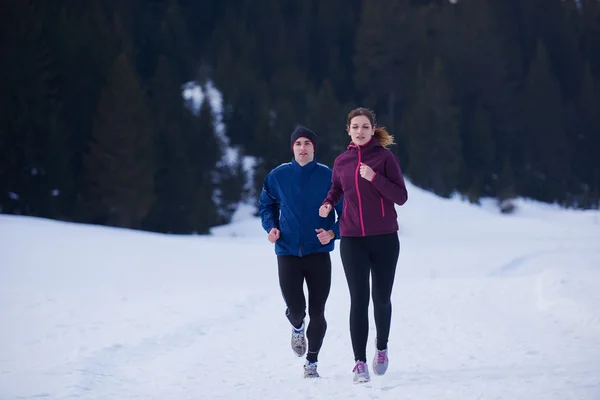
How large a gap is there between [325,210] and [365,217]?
323 mm

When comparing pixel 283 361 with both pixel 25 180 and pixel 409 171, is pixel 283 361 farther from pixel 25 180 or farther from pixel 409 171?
pixel 409 171

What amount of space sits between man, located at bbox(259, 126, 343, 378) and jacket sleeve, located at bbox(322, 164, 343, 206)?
12 centimetres

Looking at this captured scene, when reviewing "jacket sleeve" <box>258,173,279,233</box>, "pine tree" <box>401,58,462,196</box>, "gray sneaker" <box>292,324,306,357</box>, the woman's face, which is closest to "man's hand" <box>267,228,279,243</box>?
"jacket sleeve" <box>258,173,279,233</box>

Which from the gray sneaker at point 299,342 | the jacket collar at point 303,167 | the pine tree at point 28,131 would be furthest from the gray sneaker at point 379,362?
the pine tree at point 28,131

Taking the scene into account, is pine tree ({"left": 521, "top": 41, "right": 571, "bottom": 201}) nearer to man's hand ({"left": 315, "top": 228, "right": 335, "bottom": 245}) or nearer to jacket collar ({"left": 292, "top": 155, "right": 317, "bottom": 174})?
jacket collar ({"left": 292, "top": 155, "right": 317, "bottom": 174})

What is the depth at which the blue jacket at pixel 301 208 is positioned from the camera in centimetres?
537

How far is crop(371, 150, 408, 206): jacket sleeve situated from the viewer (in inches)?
194

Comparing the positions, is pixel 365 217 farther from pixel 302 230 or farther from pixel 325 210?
pixel 302 230

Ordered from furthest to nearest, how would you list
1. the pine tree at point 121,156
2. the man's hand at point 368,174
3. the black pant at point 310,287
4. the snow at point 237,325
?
the pine tree at point 121,156
the black pant at point 310,287
the snow at point 237,325
the man's hand at point 368,174

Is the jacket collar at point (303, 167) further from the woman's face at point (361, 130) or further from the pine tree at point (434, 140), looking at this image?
the pine tree at point (434, 140)

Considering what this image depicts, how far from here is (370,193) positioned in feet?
16.6

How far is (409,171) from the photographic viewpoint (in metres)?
47.1

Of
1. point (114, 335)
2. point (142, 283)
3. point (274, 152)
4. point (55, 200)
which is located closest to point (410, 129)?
point (274, 152)

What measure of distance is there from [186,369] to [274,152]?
3547 cm
